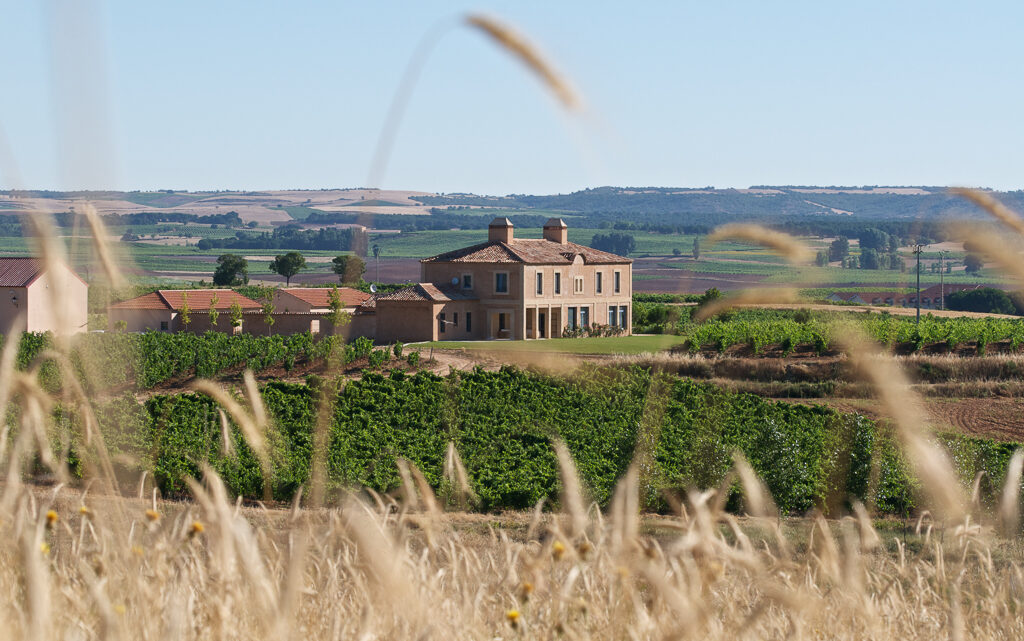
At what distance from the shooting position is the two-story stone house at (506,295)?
48.9 m

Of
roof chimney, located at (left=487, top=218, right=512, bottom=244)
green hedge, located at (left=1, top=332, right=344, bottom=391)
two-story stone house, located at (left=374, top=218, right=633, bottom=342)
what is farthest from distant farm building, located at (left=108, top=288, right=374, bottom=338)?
green hedge, located at (left=1, top=332, right=344, bottom=391)

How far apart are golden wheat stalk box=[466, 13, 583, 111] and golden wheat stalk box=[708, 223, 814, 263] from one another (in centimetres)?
115

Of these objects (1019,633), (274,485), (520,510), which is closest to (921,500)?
(520,510)

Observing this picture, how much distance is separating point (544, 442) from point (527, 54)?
2002 centimetres

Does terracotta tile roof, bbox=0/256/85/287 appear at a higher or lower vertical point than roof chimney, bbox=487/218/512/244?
lower

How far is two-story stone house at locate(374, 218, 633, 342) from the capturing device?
48.9 m

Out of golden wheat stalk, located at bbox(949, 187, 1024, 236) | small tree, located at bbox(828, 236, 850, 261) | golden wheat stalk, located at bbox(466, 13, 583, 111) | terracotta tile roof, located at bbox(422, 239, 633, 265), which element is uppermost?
golden wheat stalk, located at bbox(466, 13, 583, 111)

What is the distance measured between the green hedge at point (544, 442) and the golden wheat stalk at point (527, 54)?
10.8m

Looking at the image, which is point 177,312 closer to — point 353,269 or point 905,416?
point 353,269

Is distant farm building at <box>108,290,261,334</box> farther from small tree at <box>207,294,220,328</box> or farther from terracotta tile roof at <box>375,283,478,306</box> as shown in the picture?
terracotta tile roof at <box>375,283,478,306</box>

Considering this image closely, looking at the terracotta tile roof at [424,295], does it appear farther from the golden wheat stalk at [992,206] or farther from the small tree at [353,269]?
the golden wheat stalk at [992,206]

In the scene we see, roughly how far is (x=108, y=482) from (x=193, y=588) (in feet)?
4.56

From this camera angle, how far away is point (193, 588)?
4.46 m

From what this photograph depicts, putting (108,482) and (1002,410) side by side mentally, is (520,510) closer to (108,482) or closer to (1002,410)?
(108,482)
